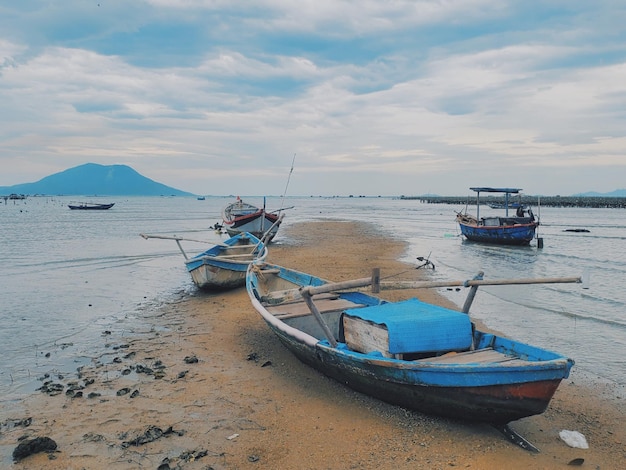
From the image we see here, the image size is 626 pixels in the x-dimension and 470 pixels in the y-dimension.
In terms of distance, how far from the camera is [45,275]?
18.2 m

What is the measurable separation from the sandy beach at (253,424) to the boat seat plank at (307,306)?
75 cm

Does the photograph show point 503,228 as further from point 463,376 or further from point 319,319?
point 463,376

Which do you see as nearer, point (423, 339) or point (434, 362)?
point (434, 362)

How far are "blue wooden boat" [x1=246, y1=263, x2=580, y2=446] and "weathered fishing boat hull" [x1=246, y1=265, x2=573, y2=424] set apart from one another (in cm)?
1

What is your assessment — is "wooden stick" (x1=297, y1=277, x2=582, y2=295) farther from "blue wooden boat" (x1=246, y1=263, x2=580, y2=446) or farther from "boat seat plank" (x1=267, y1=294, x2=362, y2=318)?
"boat seat plank" (x1=267, y1=294, x2=362, y2=318)

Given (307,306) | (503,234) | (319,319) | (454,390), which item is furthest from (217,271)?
(503,234)

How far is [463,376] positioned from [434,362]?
1.30ft

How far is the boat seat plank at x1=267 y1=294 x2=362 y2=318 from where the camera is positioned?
28.1 feet

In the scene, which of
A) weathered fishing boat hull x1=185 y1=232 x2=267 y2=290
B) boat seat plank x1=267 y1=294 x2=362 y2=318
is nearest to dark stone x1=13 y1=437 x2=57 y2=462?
boat seat plank x1=267 y1=294 x2=362 y2=318

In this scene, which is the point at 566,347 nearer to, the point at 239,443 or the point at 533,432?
the point at 533,432

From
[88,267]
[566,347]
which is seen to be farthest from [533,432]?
[88,267]

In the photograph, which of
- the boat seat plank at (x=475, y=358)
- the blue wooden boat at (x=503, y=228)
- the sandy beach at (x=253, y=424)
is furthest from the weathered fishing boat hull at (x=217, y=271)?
the blue wooden boat at (x=503, y=228)

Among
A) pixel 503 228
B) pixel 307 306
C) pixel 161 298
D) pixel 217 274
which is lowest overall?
pixel 161 298

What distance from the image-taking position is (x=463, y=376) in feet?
17.1
